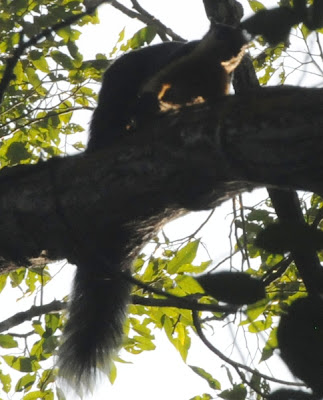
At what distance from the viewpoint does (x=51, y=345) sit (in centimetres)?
252

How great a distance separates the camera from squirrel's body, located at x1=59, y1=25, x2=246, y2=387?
2.19 m

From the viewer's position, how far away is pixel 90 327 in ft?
7.51

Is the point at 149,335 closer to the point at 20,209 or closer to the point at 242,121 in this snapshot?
the point at 20,209

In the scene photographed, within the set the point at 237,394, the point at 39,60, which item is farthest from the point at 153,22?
the point at 237,394

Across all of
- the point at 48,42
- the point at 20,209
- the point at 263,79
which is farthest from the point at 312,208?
the point at 48,42

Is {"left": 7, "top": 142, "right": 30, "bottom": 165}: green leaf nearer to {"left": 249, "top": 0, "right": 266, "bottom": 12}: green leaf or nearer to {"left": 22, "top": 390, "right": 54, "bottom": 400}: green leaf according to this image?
{"left": 22, "top": 390, "right": 54, "bottom": 400}: green leaf

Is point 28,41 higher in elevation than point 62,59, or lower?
lower

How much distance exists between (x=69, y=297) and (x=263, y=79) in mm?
1782

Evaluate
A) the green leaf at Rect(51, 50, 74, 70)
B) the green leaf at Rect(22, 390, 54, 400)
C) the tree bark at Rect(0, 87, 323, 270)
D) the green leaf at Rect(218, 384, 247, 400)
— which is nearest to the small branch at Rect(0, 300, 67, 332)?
the green leaf at Rect(22, 390, 54, 400)

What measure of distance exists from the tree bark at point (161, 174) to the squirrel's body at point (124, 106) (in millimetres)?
251

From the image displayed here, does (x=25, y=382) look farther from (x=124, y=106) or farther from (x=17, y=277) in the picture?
(x=124, y=106)

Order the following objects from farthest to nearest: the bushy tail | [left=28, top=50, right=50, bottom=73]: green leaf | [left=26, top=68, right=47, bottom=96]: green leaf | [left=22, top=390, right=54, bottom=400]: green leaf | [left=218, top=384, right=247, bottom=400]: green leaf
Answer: [left=26, top=68, right=47, bottom=96]: green leaf → [left=28, top=50, right=50, bottom=73]: green leaf → [left=22, top=390, right=54, bottom=400]: green leaf → the bushy tail → [left=218, top=384, right=247, bottom=400]: green leaf

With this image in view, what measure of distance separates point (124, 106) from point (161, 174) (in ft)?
5.28

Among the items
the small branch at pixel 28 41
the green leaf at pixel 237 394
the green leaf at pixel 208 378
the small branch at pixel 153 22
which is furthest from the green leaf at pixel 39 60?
the green leaf at pixel 237 394
